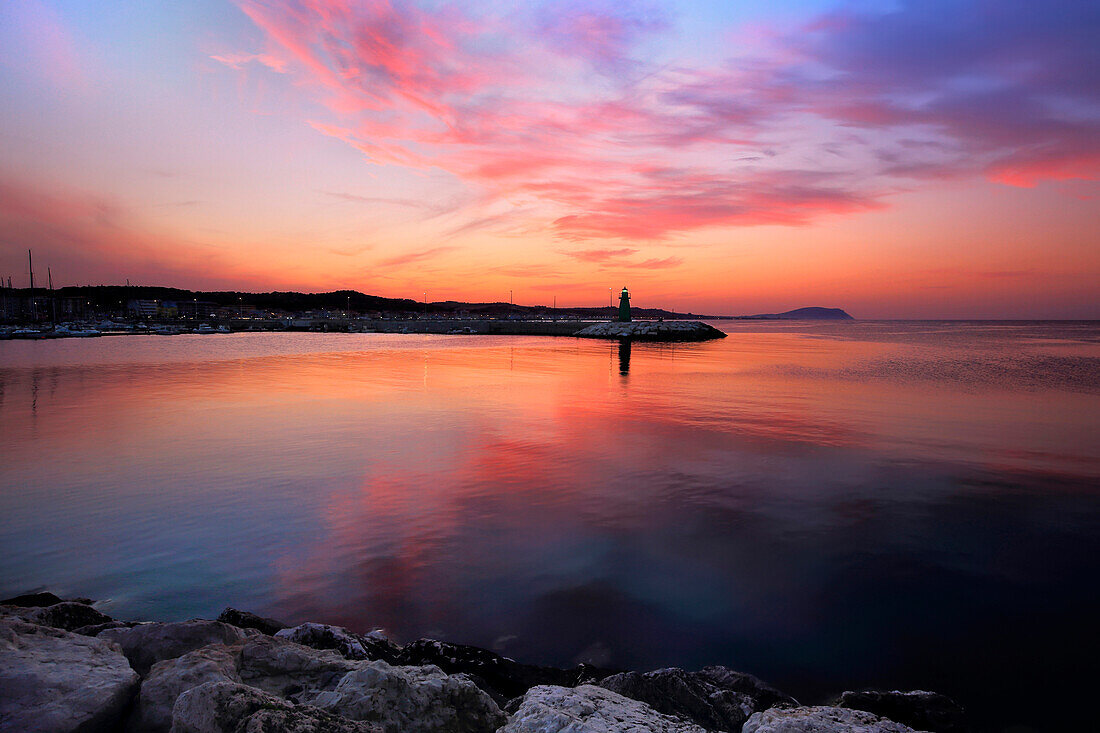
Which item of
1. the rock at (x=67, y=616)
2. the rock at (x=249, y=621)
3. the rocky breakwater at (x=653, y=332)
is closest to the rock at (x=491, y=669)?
the rock at (x=249, y=621)

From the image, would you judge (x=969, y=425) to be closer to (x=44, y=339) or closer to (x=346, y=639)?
(x=346, y=639)

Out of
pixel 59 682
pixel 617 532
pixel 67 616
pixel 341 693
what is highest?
pixel 59 682

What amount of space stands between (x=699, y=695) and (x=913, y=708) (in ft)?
5.52

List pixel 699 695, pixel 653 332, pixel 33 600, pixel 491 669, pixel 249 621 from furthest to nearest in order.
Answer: pixel 653 332 → pixel 33 600 → pixel 249 621 → pixel 491 669 → pixel 699 695

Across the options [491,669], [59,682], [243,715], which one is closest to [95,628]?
[59,682]

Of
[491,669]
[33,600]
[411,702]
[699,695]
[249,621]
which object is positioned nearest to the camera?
[411,702]

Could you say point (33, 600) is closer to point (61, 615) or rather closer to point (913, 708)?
point (61, 615)

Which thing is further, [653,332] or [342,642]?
[653,332]

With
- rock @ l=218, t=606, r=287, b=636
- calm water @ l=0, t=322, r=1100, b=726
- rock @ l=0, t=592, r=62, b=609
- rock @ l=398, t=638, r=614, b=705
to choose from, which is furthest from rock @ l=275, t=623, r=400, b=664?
rock @ l=0, t=592, r=62, b=609

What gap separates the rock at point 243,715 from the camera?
3297mm

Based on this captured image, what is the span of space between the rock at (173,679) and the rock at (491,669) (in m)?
1.49

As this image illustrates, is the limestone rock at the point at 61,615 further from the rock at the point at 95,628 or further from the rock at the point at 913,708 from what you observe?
the rock at the point at 913,708

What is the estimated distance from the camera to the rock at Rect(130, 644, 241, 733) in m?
3.65

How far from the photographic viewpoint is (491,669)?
5.01m
